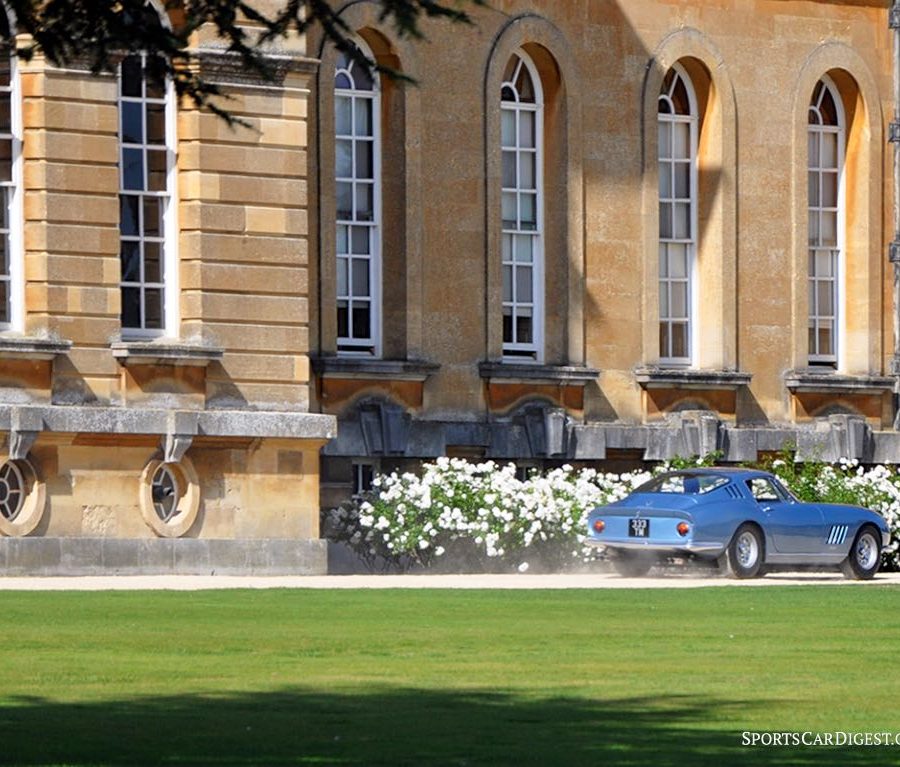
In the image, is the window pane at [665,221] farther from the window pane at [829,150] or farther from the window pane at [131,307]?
the window pane at [131,307]

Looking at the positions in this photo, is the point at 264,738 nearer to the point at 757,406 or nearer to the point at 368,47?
the point at 368,47

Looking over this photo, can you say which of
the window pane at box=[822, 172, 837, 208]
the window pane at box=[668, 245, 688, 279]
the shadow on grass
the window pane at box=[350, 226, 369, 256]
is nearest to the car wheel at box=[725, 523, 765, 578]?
the window pane at box=[350, 226, 369, 256]

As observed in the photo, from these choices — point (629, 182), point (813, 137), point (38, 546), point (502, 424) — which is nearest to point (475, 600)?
point (38, 546)

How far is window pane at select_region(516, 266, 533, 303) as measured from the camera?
35.6 meters

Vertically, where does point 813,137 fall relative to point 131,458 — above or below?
above

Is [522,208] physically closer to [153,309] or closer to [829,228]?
[829,228]

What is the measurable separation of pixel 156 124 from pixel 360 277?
4.54m

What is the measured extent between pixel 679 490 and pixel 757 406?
23.4 feet

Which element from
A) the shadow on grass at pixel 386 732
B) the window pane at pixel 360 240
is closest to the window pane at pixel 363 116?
the window pane at pixel 360 240

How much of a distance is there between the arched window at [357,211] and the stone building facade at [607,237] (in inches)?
1.4

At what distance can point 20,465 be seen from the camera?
29094 mm

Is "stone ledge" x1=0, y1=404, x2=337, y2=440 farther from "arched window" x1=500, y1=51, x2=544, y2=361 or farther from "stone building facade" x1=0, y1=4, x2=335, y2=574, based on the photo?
"arched window" x1=500, y1=51, x2=544, y2=361

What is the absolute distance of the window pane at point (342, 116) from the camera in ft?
111

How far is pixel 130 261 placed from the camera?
3033cm
